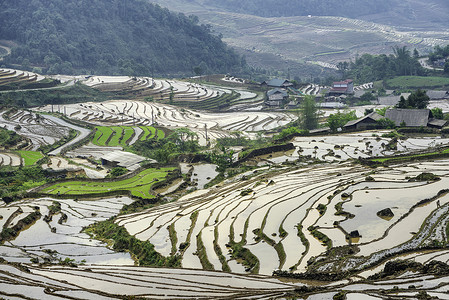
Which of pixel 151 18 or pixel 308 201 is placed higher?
pixel 151 18

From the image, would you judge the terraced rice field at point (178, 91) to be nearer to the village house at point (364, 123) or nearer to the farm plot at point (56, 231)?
the village house at point (364, 123)

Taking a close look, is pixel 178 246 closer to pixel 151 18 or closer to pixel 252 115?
pixel 252 115

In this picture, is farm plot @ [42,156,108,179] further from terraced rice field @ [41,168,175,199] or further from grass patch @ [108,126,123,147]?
grass patch @ [108,126,123,147]

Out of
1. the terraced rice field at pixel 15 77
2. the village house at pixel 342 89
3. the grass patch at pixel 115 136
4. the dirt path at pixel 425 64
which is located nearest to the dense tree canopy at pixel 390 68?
the dirt path at pixel 425 64

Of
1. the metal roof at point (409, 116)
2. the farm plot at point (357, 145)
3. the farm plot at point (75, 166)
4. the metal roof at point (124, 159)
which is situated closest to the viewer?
the farm plot at point (357, 145)

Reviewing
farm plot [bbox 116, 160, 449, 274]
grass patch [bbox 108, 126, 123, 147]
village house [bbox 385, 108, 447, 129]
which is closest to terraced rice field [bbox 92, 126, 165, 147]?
grass patch [bbox 108, 126, 123, 147]

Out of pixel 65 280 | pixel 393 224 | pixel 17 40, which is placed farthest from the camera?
pixel 17 40

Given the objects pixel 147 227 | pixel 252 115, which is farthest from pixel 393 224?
pixel 252 115
